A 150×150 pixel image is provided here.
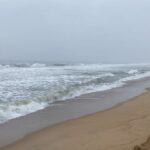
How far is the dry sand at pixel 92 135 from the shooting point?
5.09 meters

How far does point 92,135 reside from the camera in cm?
582

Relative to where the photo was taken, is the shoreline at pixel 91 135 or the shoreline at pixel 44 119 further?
the shoreline at pixel 44 119

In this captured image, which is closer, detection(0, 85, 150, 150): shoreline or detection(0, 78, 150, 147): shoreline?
detection(0, 85, 150, 150): shoreline

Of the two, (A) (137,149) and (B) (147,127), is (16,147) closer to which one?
(A) (137,149)

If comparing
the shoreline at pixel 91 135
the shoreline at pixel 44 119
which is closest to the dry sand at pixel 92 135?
the shoreline at pixel 91 135

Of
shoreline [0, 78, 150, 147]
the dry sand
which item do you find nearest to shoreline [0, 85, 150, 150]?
the dry sand

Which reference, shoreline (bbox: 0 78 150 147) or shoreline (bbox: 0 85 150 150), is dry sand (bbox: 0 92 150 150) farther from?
shoreline (bbox: 0 78 150 147)

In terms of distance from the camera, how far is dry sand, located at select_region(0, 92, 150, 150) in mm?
5094

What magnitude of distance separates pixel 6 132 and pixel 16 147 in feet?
3.67

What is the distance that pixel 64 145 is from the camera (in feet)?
17.1

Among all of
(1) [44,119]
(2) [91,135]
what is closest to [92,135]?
(2) [91,135]

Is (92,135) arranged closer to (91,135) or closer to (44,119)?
(91,135)

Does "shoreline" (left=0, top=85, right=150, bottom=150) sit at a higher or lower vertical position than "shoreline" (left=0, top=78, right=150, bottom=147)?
higher

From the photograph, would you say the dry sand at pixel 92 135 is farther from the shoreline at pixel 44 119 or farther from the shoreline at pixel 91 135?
the shoreline at pixel 44 119
